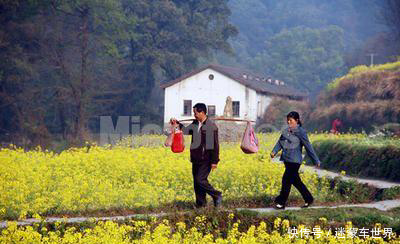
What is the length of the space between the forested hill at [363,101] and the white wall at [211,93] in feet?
28.2

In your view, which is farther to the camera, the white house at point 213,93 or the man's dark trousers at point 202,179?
the white house at point 213,93

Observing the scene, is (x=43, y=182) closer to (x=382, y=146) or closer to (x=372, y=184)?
(x=372, y=184)

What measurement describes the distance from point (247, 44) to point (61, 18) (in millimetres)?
47575

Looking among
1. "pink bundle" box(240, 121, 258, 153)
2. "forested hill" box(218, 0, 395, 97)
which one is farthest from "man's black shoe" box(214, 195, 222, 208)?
"forested hill" box(218, 0, 395, 97)

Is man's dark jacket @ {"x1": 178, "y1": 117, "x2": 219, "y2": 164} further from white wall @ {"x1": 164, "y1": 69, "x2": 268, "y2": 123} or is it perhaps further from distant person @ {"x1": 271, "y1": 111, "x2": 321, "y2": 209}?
white wall @ {"x1": 164, "y1": 69, "x2": 268, "y2": 123}

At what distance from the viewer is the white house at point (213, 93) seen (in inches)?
1905

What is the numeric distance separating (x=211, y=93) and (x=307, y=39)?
4103 centimetres

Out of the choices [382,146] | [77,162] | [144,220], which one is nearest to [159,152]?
[77,162]

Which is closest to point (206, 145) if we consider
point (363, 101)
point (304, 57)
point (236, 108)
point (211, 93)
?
point (363, 101)

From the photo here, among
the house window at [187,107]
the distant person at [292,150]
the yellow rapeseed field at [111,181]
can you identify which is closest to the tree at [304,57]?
the house window at [187,107]

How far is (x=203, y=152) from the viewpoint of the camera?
451 inches

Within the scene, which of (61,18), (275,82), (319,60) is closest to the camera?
(61,18)

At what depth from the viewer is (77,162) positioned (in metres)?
16.8

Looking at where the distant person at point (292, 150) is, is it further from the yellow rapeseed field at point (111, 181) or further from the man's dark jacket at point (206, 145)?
the yellow rapeseed field at point (111, 181)
